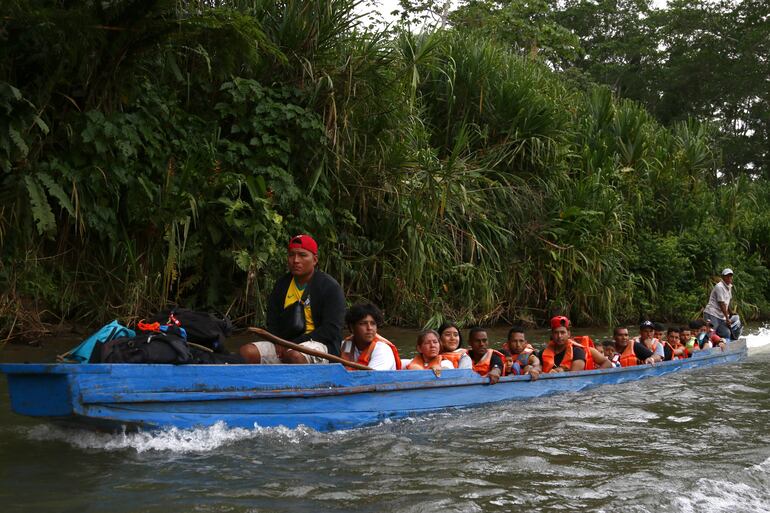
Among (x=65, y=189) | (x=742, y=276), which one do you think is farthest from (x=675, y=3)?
(x=65, y=189)

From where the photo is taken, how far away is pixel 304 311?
7039mm

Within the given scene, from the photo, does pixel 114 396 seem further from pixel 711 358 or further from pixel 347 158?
pixel 711 358

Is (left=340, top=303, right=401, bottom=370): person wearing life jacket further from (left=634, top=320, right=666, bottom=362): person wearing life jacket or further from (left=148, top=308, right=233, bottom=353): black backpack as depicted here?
(left=634, top=320, right=666, bottom=362): person wearing life jacket

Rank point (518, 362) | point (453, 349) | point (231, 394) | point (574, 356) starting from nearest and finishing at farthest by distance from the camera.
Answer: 1. point (231, 394)
2. point (453, 349)
3. point (518, 362)
4. point (574, 356)

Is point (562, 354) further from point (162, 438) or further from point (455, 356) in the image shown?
point (162, 438)

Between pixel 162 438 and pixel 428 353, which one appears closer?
pixel 162 438

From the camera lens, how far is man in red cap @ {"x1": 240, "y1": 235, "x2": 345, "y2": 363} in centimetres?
680

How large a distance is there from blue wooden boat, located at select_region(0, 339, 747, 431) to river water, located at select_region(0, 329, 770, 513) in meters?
0.11

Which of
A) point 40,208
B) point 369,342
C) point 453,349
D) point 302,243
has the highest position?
point 40,208

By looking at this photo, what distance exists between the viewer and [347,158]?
38.5 ft

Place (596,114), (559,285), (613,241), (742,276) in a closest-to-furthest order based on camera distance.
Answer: (559,285), (613,241), (596,114), (742,276)

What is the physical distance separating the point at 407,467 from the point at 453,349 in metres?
2.76

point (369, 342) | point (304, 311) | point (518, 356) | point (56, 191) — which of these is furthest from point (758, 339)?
point (56, 191)

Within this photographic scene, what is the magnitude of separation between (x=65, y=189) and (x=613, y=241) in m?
9.72
